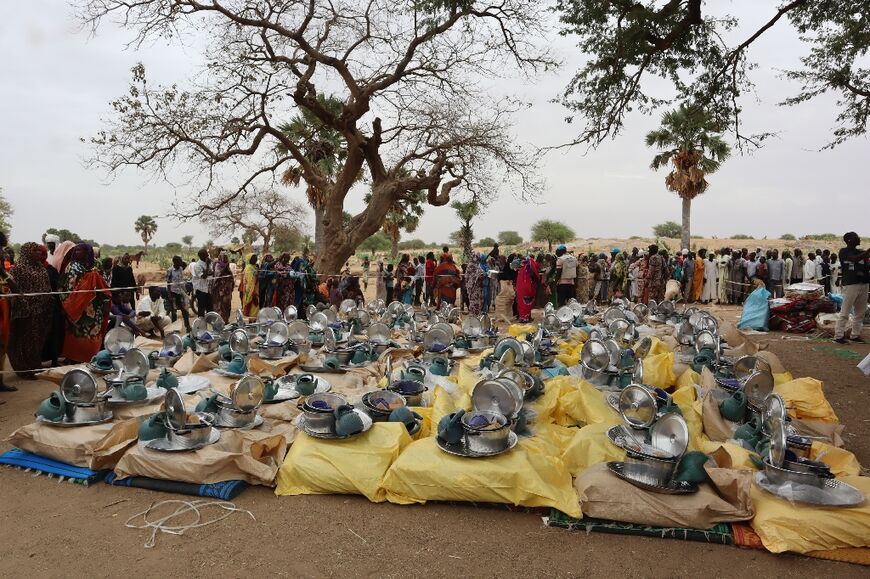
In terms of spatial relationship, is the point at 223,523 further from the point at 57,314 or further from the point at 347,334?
the point at 57,314

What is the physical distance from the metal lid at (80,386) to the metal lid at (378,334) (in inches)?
144

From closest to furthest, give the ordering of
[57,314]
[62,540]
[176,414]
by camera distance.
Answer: [62,540] → [176,414] → [57,314]

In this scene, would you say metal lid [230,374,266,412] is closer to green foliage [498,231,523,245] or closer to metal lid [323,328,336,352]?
metal lid [323,328,336,352]

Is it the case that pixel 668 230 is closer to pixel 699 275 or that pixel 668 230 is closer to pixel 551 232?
pixel 551 232

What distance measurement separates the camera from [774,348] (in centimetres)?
958

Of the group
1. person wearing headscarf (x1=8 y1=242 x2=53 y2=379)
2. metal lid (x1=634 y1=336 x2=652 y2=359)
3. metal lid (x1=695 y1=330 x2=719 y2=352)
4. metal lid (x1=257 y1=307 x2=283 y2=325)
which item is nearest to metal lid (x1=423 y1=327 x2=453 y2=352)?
metal lid (x1=634 y1=336 x2=652 y2=359)

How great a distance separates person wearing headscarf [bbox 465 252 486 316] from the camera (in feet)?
42.5

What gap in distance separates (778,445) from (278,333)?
5.64 m

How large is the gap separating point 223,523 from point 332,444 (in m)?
0.87

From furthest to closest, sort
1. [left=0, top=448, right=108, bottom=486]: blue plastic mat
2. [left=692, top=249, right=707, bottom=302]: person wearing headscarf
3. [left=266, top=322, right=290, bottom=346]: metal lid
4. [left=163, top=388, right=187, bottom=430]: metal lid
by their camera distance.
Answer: [left=692, top=249, right=707, bottom=302]: person wearing headscarf, [left=266, top=322, right=290, bottom=346]: metal lid, [left=0, top=448, right=108, bottom=486]: blue plastic mat, [left=163, top=388, right=187, bottom=430]: metal lid

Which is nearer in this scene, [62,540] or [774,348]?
[62,540]

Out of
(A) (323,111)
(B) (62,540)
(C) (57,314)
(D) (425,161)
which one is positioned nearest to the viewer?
(B) (62,540)

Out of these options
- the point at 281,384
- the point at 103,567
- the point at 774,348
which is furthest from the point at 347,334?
the point at 774,348

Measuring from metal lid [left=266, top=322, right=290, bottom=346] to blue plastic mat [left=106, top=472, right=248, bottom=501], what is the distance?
3142 millimetres
